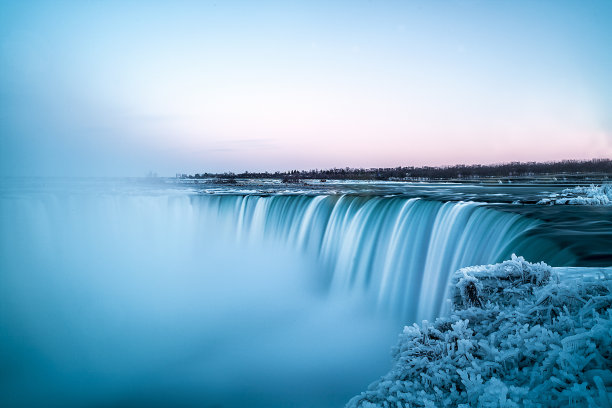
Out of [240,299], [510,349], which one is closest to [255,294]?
[240,299]

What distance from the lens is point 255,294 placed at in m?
16.2

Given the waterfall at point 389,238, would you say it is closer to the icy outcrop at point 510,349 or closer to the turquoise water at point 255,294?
the turquoise water at point 255,294

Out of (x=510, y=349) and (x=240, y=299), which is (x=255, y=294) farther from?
(x=510, y=349)

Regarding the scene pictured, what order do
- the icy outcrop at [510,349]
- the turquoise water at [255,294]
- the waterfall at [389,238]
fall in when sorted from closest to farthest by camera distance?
the icy outcrop at [510,349]
the turquoise water at [255,294]
the waterfall at [389,238]

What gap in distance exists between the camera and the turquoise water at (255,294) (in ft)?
29.6

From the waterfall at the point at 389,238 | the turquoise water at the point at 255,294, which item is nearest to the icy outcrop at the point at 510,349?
the turquoise water at the point at 255,294

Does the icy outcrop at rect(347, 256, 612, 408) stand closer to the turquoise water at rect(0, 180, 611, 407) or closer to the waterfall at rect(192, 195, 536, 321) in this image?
the turquoise water at rect(0, 180, 611, 407)

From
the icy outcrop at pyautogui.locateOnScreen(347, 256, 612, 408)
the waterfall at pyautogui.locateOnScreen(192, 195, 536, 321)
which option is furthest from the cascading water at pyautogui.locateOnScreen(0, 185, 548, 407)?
the icy outcrop at pyautogui.locateOnScreen(347, 256, 612, 408)

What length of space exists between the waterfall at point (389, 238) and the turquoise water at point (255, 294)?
53 millimetres

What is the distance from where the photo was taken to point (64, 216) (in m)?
28.1

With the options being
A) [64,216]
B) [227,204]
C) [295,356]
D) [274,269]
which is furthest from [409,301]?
[64,216]

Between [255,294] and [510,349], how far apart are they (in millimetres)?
14766

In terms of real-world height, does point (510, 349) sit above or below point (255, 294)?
above

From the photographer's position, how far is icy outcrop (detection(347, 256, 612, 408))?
1761mm
